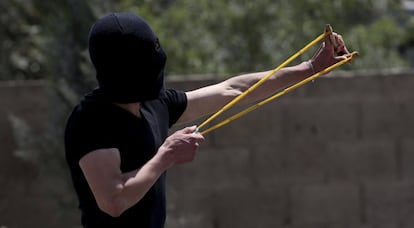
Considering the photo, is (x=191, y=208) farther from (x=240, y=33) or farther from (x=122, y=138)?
(x=122, y=138)

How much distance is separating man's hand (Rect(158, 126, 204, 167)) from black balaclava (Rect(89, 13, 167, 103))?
161 mm

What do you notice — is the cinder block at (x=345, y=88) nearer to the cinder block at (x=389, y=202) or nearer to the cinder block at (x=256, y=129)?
the cinder block at (x=256, y=129)

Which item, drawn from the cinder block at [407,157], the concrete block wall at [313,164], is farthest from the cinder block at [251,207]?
the cinder block at [407,157]

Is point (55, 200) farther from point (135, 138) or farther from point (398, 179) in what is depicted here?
point (135, 138)

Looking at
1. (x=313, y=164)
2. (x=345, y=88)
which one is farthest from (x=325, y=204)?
(x=345, y=88)

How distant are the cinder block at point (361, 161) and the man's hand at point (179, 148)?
3403 millimetres

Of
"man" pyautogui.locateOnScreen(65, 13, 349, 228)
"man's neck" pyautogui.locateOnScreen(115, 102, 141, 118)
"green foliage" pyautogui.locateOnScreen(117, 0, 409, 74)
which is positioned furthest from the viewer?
"green foliage" pyautogui.locateOnScreen(117, 0, 409, 74)

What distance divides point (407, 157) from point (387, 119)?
0.29m

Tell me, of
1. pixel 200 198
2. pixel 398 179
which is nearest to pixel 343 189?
pixel 398 179

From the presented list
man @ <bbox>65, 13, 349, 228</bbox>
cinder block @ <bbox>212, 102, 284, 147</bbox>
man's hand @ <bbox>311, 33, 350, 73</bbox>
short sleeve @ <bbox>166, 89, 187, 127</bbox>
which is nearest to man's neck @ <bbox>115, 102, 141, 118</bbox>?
man @ <bbox>65, 13, 349, 228</bbox>

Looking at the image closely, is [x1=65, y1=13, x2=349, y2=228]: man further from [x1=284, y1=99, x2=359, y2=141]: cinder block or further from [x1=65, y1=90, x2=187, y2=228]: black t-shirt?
[x1=284, y1=99, x2=359, y2=141]: cinder block

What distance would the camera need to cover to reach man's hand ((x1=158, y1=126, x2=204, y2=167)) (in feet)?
9.45

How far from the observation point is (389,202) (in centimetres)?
638

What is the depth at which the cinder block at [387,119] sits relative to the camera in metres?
6.28
